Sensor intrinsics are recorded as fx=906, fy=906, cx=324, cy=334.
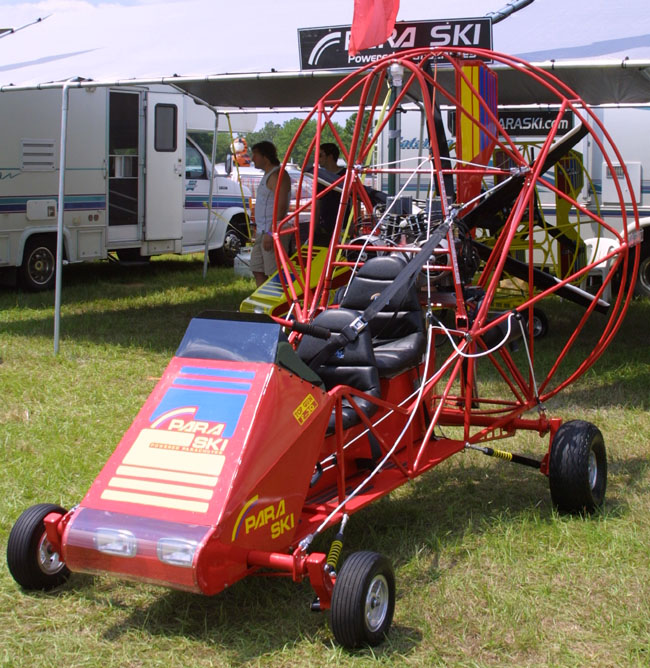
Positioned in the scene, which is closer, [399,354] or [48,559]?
[48,559]

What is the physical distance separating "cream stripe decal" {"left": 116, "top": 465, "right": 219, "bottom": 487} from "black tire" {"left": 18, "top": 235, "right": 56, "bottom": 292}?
9045 millimetres

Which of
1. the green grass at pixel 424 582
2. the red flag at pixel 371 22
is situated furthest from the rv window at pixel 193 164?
the red flag at pixel 371 22

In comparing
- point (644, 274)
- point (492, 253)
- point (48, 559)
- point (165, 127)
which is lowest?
point (48, 559)

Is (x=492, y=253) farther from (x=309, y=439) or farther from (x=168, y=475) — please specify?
(x=168, y=475)

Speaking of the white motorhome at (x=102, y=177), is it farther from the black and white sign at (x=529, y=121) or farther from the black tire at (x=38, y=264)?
the black and white sign at (x=529, y=121)

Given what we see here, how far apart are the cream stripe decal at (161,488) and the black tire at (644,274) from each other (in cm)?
872

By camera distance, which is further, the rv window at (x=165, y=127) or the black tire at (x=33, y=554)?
the rv window at (x=165, y=127)

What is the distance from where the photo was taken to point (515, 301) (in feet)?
31.6

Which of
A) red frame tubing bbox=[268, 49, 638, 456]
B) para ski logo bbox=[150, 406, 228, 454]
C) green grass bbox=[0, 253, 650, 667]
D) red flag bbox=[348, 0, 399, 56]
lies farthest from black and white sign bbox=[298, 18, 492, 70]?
para ski logo bbox=[150, 406, 228, 454]

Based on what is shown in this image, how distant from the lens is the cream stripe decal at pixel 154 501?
11.0 feet

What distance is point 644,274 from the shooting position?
434 inches

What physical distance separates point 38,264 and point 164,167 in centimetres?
235

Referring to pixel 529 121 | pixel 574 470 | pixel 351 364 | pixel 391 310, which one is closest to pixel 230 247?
pixel 529 121

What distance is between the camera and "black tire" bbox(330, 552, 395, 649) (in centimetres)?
328
